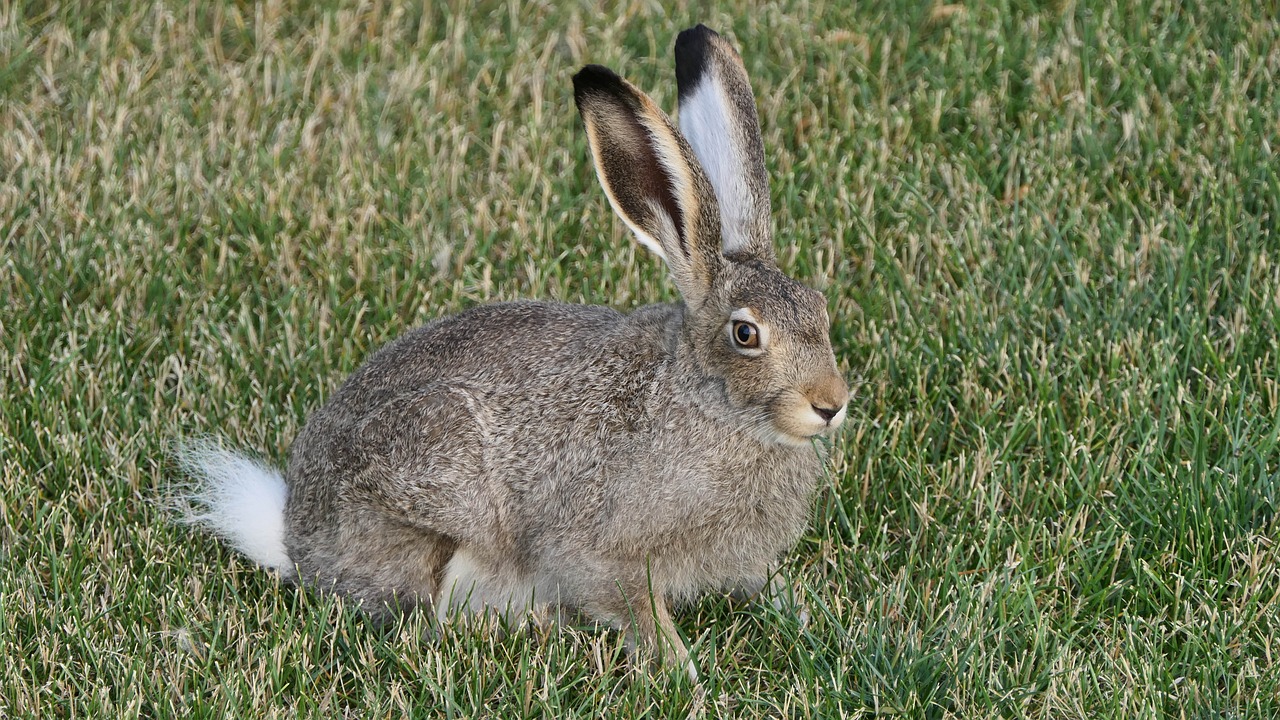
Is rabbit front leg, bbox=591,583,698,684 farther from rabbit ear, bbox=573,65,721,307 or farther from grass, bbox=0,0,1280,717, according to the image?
rabbit ear, bbox=573,65,721,307

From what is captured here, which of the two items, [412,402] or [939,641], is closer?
[939,641]

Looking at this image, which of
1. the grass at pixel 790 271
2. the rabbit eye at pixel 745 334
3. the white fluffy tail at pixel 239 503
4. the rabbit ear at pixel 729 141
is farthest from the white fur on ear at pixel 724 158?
the white fluffy tail at pixel 239 503

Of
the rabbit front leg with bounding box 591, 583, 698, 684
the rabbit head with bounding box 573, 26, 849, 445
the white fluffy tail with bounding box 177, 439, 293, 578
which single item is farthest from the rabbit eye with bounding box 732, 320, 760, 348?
the white fluffy tail with bounding box 177, 439, 293, 578

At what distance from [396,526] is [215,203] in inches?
82.9

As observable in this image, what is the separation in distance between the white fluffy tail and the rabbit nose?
149cm

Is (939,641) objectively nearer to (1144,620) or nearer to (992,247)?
(1144,620)

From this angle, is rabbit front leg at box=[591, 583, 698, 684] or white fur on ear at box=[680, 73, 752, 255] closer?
rabbit front leg at box=[591, 583, 698, 684]

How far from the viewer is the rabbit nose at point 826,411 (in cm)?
367

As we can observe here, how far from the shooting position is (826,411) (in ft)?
12.1

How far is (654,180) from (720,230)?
0.20 metres

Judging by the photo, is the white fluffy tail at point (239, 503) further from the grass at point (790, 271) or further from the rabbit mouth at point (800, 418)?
the rabbit mouth at point (800, 418)

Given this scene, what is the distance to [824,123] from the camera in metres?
5.94

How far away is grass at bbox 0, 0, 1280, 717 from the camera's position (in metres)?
3.79

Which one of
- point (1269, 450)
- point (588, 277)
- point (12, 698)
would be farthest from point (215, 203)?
point (1269, 450)
